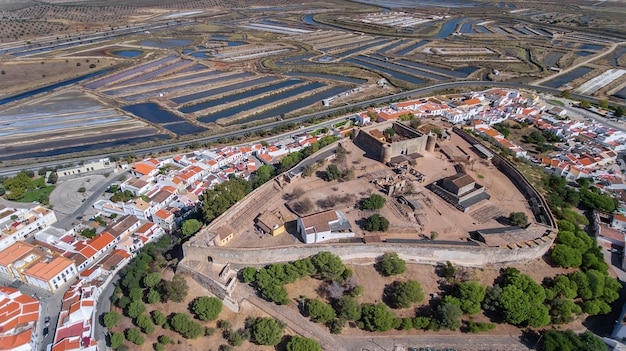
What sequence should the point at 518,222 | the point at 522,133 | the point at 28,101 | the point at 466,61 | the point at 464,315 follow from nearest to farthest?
the point at 464,315
the point at 518,222
the point at 522,133
the point at 28,101
the point at 466,61

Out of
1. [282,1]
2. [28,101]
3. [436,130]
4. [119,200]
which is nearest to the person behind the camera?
[119,200]

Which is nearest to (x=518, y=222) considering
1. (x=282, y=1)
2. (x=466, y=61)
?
(x=466, y=61)

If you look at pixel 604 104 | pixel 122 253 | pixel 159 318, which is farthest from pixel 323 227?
pixel 604 104

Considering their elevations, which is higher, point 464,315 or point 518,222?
point 518,222

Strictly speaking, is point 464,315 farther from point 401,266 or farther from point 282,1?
point 282,1

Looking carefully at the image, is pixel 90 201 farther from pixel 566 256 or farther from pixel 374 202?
pixel 566 256

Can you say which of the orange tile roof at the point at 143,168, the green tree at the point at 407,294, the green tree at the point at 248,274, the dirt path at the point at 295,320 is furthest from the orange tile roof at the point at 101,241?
the green tree at the point at 407,294

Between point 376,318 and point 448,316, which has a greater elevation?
point 448,316
